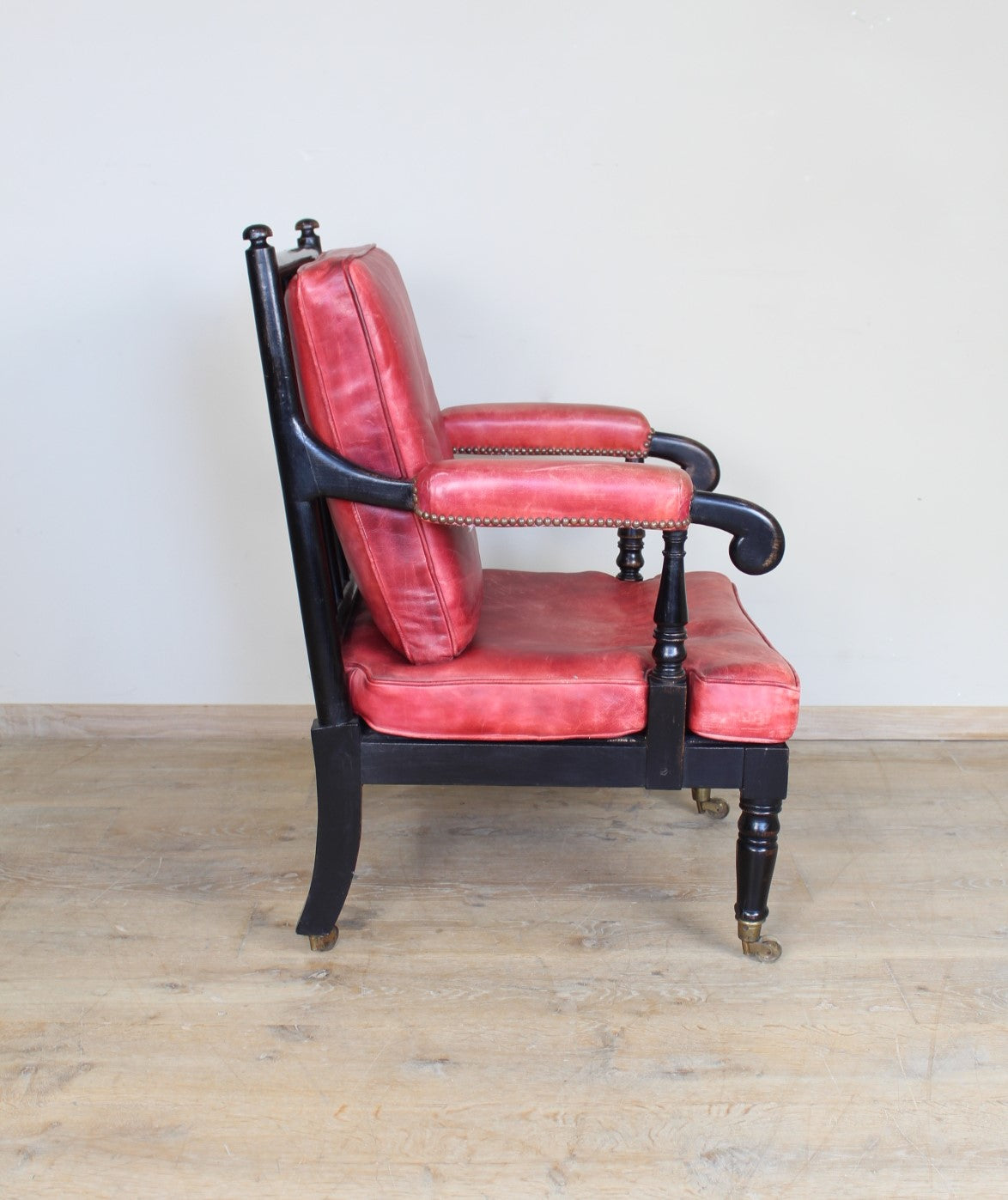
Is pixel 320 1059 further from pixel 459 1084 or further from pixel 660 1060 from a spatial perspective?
pixel 660 1060

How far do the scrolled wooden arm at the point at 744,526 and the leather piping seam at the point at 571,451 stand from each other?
0.50 metres

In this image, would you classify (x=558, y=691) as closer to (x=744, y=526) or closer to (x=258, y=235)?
(x=744, y=526)

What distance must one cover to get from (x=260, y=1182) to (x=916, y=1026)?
874mm

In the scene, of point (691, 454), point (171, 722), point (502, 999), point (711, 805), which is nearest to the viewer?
point (502, 999)

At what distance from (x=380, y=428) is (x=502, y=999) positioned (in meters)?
0.81

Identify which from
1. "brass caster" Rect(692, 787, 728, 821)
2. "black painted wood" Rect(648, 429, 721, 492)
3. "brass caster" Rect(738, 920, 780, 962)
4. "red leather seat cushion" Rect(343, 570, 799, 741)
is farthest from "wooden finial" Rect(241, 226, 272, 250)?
"brass caster" Rect(692, 787, 728, 821)

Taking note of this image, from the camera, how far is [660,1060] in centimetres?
150

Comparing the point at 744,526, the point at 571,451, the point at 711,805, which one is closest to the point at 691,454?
the point at 571,451

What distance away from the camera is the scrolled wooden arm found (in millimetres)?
1454

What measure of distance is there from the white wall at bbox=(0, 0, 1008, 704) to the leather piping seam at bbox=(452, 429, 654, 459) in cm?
39

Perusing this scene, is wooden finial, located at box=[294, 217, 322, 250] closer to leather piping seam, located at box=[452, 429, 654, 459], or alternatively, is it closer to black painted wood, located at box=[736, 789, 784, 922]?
leather piping seam, located at box=[452, 429, 654, 459]

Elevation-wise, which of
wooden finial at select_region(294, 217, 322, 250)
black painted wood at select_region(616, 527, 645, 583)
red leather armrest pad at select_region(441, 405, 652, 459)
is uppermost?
wooden finial at select_region(294, 217, 322, 250)

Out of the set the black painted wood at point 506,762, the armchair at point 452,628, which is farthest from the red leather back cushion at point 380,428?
the black painted wood at point 506,762

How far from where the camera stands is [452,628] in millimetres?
1573
